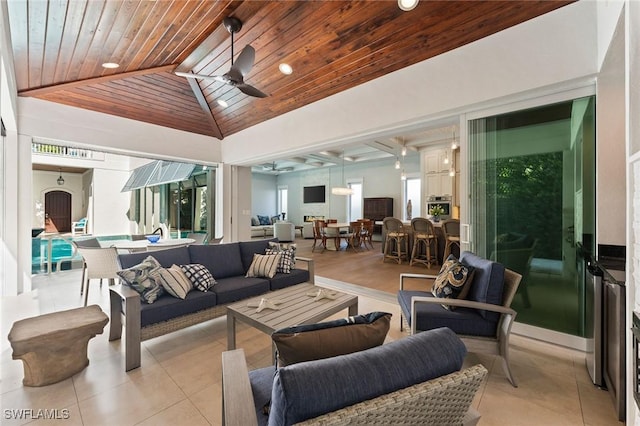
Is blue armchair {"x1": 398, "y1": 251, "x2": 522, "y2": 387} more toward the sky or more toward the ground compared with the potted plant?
more toward the ground

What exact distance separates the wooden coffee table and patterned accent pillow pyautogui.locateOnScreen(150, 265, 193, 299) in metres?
0.56

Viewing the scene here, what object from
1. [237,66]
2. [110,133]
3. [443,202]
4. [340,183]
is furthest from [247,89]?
[340,183]

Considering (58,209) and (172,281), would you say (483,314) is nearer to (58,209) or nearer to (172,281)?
(172,281)

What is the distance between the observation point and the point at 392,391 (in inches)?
29.3

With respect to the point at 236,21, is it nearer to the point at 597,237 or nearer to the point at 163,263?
the point at 163,263

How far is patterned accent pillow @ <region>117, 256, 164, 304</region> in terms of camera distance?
2359 millimetres

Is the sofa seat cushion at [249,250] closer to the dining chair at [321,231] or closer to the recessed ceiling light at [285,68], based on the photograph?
the recessed ceiling light at [285,68]

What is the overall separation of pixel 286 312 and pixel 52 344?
5.37 ft

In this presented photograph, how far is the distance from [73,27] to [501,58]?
421cm

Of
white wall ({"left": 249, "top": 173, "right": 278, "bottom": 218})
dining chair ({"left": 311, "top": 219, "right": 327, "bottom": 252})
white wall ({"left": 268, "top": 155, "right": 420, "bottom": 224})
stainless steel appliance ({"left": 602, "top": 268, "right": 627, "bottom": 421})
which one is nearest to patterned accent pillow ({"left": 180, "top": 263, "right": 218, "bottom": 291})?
stainless steel appliance ({"left": 602, "top": 268, "right": 627, "bottom": 421})

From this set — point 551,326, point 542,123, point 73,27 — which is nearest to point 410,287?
point 551,326

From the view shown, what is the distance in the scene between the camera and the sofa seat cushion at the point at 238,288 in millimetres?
2748

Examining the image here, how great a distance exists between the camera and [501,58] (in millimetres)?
2613

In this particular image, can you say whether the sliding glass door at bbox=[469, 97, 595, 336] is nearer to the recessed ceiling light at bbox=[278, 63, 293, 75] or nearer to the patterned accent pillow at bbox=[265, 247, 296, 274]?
the patterned accent pillow at bbox=[265, 247, 296, 274]
